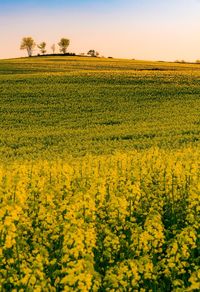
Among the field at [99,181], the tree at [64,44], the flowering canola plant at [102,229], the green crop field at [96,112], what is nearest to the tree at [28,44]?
the tree at [64,44]

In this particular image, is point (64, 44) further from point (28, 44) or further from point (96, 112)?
point (96, 112)

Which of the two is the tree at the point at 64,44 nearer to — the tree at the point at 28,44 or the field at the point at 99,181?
the tree at the point at 28,44

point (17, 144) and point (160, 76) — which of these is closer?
point (17, 144)

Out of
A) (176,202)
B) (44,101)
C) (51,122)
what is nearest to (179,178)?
A: (176,202)

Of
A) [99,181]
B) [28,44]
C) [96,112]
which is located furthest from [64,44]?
[99,181]

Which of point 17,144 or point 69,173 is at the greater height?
point 69,173

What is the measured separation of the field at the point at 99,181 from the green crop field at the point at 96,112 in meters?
0.11

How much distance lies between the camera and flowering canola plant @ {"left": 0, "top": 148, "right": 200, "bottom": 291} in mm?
7758

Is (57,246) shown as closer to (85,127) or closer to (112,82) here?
(85,127)

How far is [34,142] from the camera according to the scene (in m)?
34.2

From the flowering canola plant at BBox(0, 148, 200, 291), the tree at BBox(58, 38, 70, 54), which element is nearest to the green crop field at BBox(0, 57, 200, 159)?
the flowering canola plant at BBox(0, 148, 200, 291)

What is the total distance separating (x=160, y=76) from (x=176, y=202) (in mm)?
49252

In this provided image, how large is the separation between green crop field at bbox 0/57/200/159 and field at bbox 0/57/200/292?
0.11m

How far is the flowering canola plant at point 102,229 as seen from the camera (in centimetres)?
776
